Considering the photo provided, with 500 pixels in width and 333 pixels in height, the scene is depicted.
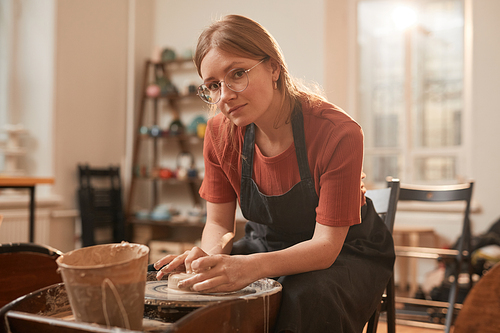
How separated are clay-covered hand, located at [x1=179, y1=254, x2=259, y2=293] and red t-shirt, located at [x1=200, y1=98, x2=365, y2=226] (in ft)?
0.82

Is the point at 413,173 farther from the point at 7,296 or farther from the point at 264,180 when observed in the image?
the point at 7,296

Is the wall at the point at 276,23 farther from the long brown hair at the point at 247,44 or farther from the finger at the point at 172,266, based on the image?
the finger at the point at 172,266

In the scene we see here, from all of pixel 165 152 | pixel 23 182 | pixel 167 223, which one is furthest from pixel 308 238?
pixel 165 152

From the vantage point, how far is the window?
13.4ft

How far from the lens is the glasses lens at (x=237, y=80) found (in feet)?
3.41

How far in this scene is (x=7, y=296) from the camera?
0.95 meters

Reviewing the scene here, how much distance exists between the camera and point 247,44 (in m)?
1.04

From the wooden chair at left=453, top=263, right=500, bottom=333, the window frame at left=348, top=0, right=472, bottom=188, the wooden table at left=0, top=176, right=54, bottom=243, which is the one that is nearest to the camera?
the wooden chair at left=453, top=263, right=500, bottom=333

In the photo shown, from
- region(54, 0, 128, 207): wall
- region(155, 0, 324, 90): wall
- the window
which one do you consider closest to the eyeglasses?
region(155, 0, 324, 90): wall

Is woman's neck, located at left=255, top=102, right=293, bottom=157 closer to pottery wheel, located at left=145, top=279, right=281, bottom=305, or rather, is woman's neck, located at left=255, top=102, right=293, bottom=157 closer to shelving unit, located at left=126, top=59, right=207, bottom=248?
pottery wheel, located at left=145, top=279, right=281, bottom=305

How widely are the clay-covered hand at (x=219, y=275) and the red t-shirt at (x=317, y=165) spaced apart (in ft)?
0.82

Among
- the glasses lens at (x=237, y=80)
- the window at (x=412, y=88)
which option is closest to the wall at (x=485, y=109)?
the window at (x=412, y=88)

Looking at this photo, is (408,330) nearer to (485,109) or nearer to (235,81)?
(235,81)

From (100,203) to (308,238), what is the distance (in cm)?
319
